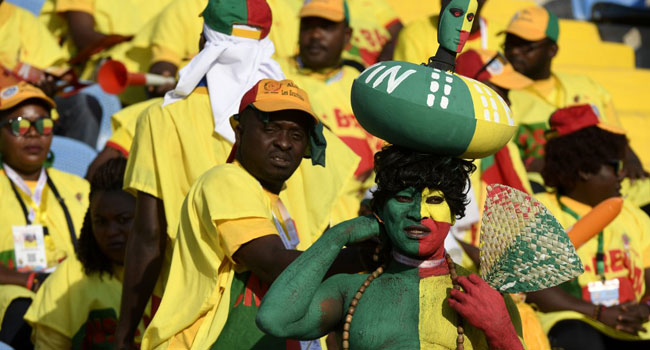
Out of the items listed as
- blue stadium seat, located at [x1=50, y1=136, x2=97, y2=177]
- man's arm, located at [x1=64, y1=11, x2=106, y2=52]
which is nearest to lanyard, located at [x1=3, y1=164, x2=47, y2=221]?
blue stadium seat, located at [x1=50, y1=136, x2=97, y2=177]

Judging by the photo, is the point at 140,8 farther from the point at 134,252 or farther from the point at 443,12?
the point at 443,12

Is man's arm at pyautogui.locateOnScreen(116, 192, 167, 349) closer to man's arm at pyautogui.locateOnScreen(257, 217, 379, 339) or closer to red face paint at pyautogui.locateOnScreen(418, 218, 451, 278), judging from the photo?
man's arm at pyautogui.locateOnScreen(257, 217, 379, 339)

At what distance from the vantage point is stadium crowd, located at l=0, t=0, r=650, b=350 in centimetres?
348

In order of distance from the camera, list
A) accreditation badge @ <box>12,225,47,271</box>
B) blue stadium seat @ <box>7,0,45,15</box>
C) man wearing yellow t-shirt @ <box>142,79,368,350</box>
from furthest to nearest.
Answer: blue stadium seat @ <box>7,0,45,15</box>, accreditation badge @ <box>12,225,47,271</box>, man wearing yellow t-shirt @ <box>142,79,368,350</box>

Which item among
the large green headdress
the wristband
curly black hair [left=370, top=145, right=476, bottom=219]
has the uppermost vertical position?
the large green headdress

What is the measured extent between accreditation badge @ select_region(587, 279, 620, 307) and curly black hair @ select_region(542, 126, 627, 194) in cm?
53

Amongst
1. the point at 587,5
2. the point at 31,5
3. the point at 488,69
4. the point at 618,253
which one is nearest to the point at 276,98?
the point at 488,69

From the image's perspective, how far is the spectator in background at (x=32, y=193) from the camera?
5.95 meters

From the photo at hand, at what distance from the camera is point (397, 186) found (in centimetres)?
287

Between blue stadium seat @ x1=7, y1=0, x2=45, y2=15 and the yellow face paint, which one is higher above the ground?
the yellow face paint

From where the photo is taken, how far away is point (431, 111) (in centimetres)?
272

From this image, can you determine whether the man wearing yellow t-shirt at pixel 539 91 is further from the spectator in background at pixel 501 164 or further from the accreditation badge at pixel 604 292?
the accreditation badge at pixel 604 292

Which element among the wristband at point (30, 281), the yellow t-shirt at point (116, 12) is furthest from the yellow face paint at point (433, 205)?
the yellow t-shirt at point (116, 12)

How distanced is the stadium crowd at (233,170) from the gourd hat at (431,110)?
4 centimetres
